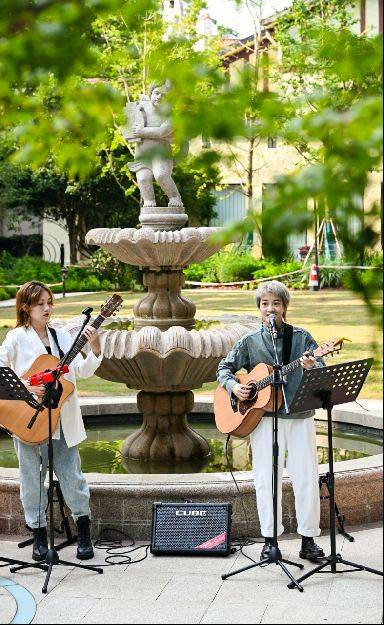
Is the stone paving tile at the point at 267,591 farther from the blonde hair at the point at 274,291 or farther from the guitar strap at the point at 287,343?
the blonde hair at the point at 274,291

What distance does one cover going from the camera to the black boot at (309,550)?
7.68 meters

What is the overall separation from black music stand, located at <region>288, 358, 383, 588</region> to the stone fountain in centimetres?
240

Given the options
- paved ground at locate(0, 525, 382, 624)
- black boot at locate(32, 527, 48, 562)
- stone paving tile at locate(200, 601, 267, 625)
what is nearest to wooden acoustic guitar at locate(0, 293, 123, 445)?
black boot at locate(32, 527, 48, 562)

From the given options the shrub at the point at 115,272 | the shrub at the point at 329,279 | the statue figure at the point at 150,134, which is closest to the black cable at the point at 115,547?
the statue figure at the point at 150,134

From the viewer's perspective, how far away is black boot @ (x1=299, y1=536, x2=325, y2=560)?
768 centimetres

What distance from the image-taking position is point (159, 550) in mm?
7949

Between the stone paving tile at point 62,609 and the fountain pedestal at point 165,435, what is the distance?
10.8 ft

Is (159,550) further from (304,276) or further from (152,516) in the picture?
(304,276)

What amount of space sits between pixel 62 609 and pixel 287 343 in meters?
2.27

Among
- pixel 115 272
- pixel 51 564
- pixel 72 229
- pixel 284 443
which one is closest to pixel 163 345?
pixel 284 443

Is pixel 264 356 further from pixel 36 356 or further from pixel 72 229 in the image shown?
pixel 72 229

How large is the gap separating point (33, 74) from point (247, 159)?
33440mm

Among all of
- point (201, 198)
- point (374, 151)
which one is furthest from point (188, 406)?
point (201, 198)

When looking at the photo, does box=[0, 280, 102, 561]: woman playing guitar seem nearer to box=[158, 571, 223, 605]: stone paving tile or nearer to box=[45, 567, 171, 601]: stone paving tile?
box=[45, 567, 171, 601]: stone paving tile
